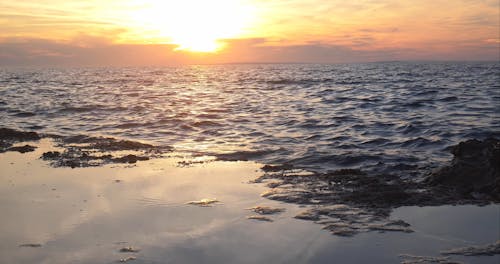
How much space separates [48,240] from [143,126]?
13804 millimetres

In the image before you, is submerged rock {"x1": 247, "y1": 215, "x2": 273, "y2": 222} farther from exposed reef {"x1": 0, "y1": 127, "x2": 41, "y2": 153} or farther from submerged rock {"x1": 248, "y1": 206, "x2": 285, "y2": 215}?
exposed reef {"x1": 0, "y1": 127, "x2": 41, "y2": 153}

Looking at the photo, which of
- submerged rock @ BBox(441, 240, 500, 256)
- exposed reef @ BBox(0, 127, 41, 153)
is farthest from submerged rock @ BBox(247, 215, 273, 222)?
exposed reef @ BBox(0, 127, 41, 153)

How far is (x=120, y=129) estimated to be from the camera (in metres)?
19.1

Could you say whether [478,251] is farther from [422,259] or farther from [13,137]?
[13,137]

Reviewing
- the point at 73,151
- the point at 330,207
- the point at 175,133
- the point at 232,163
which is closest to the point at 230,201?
the point at 330,207

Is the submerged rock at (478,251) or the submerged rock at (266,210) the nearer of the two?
the submerged rock at (478,251)

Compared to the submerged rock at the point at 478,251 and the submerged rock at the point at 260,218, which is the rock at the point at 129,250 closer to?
the submerged rock at the point at 260,218

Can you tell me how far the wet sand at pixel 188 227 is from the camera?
5879 millimetres

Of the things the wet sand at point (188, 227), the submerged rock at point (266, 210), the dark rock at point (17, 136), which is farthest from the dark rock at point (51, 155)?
the submerged rock at point (266, 210)

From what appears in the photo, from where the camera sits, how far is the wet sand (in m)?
5.88

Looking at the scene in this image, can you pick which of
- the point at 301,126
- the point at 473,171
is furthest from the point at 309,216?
the point at 301,126

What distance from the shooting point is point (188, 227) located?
692 centimetres

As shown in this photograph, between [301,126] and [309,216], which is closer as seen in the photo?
[309,216]

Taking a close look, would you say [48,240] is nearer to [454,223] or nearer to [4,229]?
[4,229]
